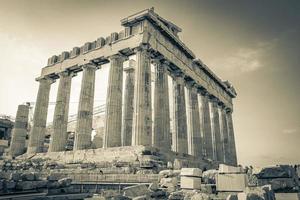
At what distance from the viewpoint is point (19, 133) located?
29.2 meters

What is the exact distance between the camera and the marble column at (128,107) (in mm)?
24328

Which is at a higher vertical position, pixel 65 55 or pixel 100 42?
pixel 65 55

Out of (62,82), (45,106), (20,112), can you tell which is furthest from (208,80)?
(20,112)

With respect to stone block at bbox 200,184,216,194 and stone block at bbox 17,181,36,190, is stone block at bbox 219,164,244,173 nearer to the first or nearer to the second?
stone block at bbox 200,184,216,194

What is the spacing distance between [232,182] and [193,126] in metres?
19.4

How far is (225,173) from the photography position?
8.60 metres

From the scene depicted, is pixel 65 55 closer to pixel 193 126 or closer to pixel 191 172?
pixel 193 126

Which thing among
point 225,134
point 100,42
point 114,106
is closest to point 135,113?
point 114,106

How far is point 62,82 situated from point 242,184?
2470cm

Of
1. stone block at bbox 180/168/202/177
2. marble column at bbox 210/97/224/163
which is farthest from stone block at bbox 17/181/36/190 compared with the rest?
marble column at bbox 210/97/224/163

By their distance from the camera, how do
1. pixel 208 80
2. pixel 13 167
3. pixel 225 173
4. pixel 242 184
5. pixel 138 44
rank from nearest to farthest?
pixel 242 184, pixel 225 173, pixel 13 167, pixel 138 44, pixel 208 80

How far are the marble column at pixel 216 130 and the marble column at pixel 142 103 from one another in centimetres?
1647

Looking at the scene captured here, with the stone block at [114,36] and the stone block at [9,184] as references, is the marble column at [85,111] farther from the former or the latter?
the stone block at [9,184]

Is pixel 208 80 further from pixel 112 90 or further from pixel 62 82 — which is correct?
pixel 62 82
